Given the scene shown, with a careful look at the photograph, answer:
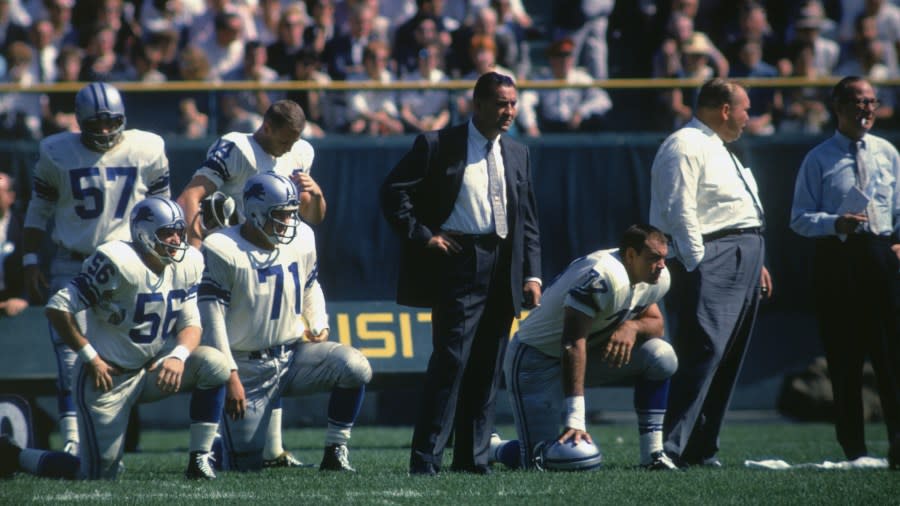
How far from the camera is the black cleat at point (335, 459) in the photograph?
6.85 m

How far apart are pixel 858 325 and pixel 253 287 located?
10.2ft

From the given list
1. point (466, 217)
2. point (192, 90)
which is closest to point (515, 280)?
point (466, 217)

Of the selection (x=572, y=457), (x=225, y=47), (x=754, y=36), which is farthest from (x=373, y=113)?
(x=572, y=457)

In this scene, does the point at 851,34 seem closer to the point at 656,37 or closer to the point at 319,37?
the point at 656,37

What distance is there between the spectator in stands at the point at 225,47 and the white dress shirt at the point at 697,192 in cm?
526

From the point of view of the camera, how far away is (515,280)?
264 inches

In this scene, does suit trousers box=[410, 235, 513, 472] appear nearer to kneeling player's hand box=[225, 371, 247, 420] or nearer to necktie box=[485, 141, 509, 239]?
necktie box=[485, 141, 509, 239]

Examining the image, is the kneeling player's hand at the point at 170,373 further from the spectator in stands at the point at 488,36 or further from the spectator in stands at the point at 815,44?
the spectator in stands at the point at 815,44

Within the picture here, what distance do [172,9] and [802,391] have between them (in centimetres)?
596

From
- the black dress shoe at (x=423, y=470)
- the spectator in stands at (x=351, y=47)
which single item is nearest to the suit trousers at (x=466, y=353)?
the black dress shoe at (x=423, y=470)

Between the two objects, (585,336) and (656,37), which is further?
(656,37)

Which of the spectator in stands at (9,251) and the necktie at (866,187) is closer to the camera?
the necktie at (866,187)

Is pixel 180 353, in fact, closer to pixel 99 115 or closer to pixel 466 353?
pixel 466 353

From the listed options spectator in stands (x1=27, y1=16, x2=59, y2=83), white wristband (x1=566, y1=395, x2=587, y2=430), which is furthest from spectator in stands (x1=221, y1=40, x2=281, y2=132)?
white wristband (x1=566, y1=395, x2=587, y2=430)
